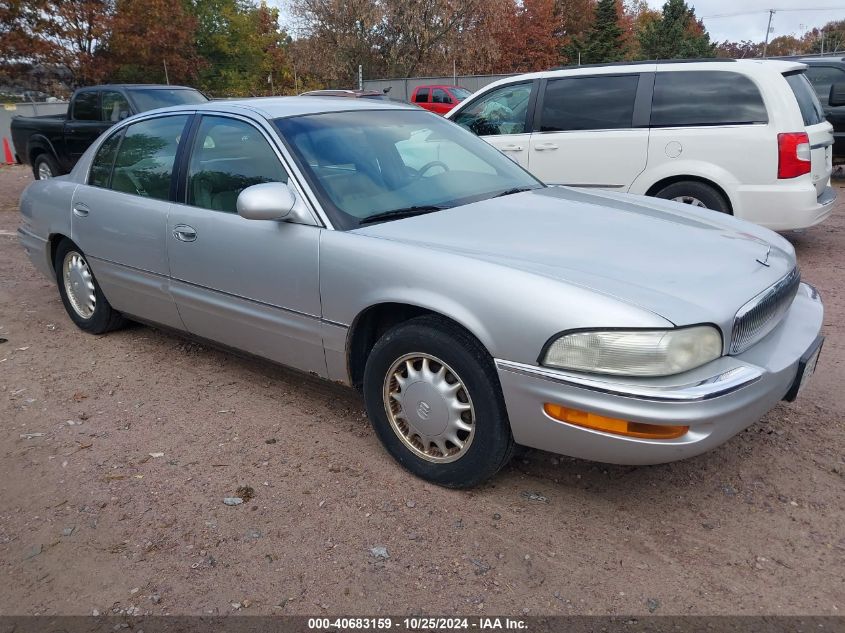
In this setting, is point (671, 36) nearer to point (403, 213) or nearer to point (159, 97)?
point (159, 97)

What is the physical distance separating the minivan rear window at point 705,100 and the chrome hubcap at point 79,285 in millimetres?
4969

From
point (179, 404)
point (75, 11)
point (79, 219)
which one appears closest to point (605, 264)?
point (179, 404)

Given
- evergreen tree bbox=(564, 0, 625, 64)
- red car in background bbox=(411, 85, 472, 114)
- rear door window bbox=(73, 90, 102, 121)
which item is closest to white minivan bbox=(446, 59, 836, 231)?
rear door window bbox=(73, 90, 102, 121)

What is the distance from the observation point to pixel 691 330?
2422 mm

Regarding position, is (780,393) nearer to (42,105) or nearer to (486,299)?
(486,299)

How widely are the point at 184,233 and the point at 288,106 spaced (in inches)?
34.4

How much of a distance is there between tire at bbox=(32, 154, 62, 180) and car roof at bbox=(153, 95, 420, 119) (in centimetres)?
850

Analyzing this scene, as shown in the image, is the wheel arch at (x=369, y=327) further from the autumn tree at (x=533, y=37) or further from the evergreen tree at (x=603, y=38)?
the autumn tree at (x=533, y=37)

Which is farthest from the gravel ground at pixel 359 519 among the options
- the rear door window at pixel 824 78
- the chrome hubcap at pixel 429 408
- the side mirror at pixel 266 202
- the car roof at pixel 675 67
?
the rear door window at pixel 824 78

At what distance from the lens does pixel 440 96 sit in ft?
74.7

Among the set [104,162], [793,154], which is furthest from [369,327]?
[793,154]

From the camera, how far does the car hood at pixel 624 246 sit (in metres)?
2.56

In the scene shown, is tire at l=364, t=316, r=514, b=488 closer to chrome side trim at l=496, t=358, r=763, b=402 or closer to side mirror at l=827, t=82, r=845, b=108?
chrome side trim at l=496, t=358, r=763, b=402

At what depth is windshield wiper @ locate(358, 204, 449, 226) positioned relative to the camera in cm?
324
